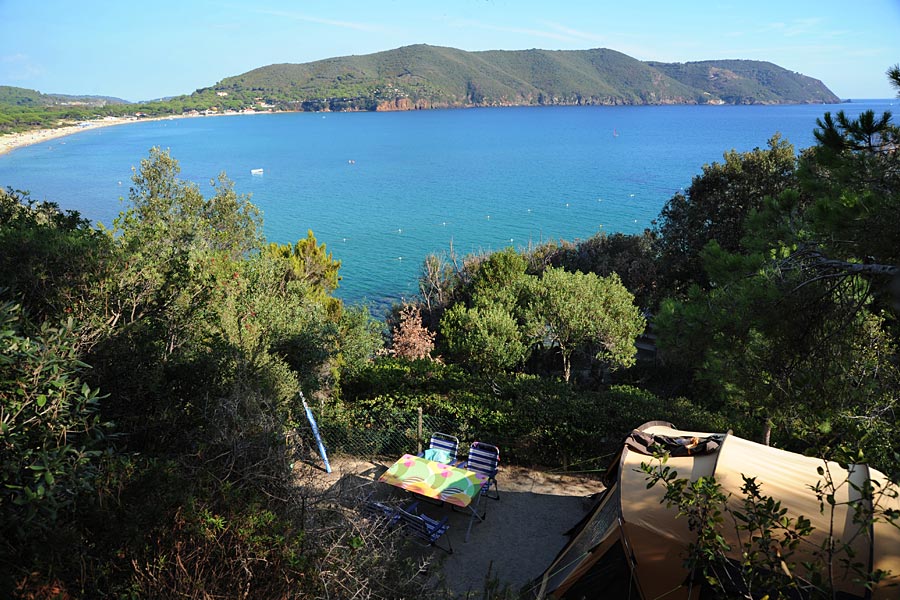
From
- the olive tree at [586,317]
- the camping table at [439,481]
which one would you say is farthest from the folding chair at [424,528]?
the olive tree at [586,317]

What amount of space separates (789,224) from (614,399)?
471 cm

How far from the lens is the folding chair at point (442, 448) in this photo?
955cm

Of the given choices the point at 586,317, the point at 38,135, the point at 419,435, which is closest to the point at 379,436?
the point at 419,435

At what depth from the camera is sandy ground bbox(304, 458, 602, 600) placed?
300 inches

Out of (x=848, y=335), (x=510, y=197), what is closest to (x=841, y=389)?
(x=848, y=335)

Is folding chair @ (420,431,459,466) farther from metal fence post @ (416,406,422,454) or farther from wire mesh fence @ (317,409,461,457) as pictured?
wire mesh fence @ (317,409,461,457)

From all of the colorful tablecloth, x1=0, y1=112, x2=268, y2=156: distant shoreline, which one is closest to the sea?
x1=0, y1=112, x2=268, y2=156: distant shoreline

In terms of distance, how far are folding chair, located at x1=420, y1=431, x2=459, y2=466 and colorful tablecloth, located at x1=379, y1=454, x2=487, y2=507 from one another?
17.9 inches

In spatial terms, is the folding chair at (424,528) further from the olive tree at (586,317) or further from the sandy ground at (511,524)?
the olive tree at (586,317)

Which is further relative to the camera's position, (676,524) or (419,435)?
(419,435)

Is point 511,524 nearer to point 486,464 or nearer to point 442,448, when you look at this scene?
point 486,464

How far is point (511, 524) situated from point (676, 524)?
11.1 ft

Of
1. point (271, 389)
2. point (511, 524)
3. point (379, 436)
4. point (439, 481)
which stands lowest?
point (511, 524)

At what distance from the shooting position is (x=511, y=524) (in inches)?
343
